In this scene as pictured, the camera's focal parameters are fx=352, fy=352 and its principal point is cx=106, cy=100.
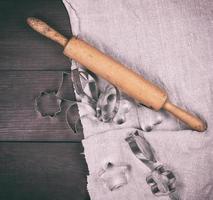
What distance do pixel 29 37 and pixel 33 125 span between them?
0.22 meters

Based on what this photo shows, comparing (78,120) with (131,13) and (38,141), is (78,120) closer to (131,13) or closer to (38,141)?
(38,141)

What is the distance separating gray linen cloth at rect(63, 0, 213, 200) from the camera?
81 cm

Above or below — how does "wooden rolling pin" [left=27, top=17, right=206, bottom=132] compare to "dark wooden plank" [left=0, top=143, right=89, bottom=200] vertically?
above

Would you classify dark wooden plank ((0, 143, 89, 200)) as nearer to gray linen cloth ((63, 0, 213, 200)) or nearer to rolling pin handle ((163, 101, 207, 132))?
gray linen cloth ((63, 0, 213, 200))

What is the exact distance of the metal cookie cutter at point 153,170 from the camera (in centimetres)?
80

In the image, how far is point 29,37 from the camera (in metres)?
0.87

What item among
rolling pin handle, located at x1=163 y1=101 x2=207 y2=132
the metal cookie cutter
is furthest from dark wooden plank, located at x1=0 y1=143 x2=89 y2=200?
rolling pin handle, located at x1=163 y1=101 x2=207 y2=132

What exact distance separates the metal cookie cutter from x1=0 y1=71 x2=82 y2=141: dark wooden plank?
14cm

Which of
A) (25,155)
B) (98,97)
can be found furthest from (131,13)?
(25,155)

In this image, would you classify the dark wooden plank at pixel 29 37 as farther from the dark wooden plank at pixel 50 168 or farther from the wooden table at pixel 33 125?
the dark wooden plank at pixel 50 168

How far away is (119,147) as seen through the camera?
2.74 ft

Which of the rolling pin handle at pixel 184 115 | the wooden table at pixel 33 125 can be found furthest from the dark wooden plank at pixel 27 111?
the rolling pin handle at pixel 184 115

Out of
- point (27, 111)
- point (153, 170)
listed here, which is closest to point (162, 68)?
point (153, 170)

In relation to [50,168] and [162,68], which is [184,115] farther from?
[50,168]
